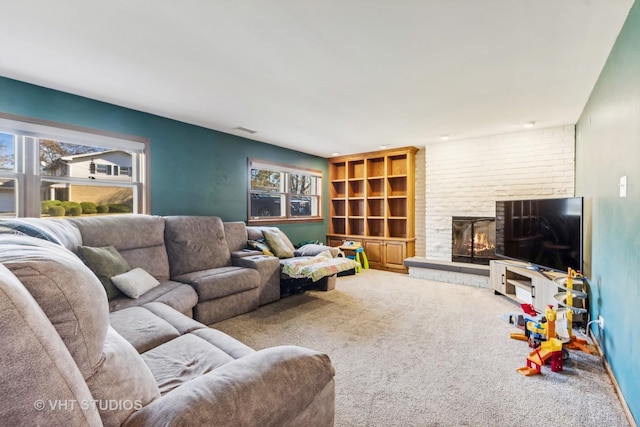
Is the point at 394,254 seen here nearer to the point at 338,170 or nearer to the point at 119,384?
the point at 338,170

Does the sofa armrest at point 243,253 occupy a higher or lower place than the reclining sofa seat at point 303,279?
higher

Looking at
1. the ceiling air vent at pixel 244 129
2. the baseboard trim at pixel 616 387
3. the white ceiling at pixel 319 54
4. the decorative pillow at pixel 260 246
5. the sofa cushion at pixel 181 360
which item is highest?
the white ceiling at pixel 319 54

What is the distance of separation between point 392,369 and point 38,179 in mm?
3717

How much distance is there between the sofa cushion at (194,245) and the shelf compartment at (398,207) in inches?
139

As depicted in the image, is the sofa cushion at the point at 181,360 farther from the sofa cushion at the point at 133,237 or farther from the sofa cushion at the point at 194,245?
the sofa cushion at the point at 194,245

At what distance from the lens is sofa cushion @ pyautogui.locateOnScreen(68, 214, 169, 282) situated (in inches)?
113

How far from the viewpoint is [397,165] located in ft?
20.0

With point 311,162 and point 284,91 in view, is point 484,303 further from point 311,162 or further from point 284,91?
point 311,162

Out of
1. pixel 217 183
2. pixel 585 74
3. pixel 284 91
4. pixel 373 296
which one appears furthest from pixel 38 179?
pixel 585 74

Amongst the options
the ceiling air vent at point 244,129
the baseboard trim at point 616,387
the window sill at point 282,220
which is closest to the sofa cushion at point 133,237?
the ceiling air vent at point 244,129

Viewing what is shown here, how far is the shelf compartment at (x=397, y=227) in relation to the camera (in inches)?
240

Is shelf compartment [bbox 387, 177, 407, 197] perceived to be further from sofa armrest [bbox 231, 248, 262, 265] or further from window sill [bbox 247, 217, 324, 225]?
sofa armrest [bbox 231, 248, 262, 265]

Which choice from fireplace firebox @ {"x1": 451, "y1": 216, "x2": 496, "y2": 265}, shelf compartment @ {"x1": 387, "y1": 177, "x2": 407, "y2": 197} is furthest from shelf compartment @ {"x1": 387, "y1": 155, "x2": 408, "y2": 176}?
fireplace firebox @ {"x1": 451, "y1": 216, "x2": 496, "y2": 265}

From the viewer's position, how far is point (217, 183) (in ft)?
Answer: 15.0
